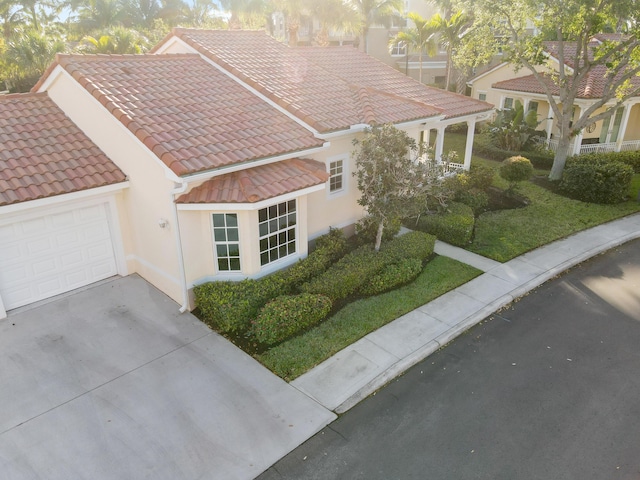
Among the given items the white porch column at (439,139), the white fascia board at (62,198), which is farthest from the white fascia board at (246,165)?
the white porch column at (439,139)

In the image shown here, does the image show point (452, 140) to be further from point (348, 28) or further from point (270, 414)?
point (270, 414)

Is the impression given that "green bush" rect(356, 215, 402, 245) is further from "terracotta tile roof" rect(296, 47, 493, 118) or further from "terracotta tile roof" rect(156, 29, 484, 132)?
"terracotta tile roof" rect(296, 47, 493, 118)

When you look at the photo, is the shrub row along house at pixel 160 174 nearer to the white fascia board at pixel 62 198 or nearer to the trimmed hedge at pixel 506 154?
the white fascia board at pixel 62 198

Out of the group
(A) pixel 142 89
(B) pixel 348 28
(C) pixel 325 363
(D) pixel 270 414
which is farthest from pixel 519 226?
(B) pixel 348 28

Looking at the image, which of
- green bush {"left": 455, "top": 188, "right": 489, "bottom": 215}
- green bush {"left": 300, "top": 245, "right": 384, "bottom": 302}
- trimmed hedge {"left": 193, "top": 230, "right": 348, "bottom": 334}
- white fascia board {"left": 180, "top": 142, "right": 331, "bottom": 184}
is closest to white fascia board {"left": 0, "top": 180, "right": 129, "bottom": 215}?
white fascia board {"left": 180, "top": 142, "right": 331, "bottom": 184}

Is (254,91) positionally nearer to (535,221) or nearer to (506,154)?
(535,221)

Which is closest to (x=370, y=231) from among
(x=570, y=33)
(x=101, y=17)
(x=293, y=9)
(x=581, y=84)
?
(x=570, y=33)
